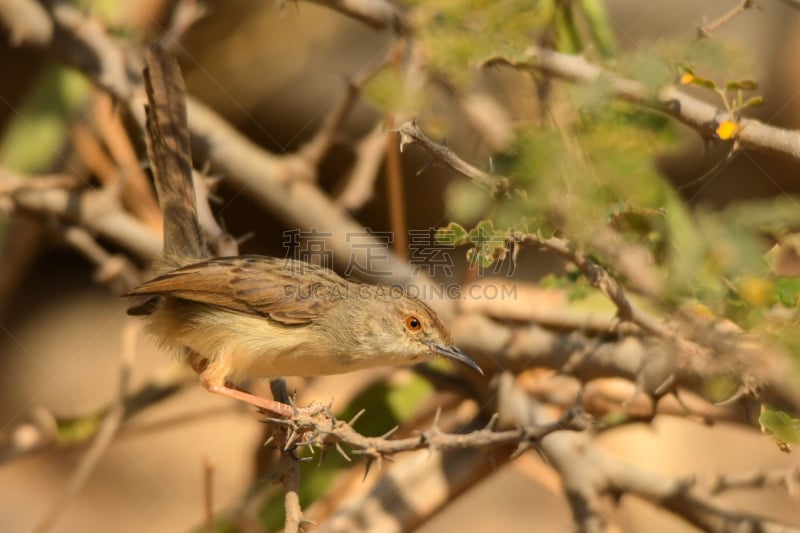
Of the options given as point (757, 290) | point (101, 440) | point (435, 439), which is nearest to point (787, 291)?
point (757, 290)

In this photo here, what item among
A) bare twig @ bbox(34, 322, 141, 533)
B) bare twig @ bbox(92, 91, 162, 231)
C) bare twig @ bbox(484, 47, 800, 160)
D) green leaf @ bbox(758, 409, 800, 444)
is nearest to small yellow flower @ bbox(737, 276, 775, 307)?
green leaf @ bbox(758, 409, 800, 444)

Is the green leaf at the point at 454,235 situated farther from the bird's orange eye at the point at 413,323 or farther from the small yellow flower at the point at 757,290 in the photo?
the bird's orange eye at the point at 413,323

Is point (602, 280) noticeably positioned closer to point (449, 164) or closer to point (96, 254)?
point (449, 164)

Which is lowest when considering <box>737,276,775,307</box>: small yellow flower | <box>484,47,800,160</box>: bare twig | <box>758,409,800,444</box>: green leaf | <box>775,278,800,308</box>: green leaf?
<box>758,409,800,444</box>: green leaf

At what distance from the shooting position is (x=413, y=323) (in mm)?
3457

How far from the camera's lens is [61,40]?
4141 mm

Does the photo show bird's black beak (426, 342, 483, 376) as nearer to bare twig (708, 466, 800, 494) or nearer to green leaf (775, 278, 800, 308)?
bare twig (708, 466, 800, 494)

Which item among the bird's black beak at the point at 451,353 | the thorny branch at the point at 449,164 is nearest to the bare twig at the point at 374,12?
the thorny branch at the point at 449,164

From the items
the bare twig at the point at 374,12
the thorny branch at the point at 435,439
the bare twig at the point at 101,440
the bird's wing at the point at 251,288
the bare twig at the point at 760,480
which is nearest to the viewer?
the thorny branch at the point at 435,439

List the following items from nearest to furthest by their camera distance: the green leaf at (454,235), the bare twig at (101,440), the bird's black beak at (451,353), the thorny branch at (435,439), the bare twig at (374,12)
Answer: the green leaf at (454,235), the thorny branch at (435,439), the bird's black beak at (451,353), the bare twig at (374,12), the bare twig at (101,440)

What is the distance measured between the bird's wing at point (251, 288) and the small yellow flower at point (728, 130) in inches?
64.1

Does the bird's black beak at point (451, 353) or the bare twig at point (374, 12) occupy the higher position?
the bare twig at point (374, 12)

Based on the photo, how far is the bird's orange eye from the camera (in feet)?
11.3

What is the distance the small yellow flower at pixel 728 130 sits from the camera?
254cm
